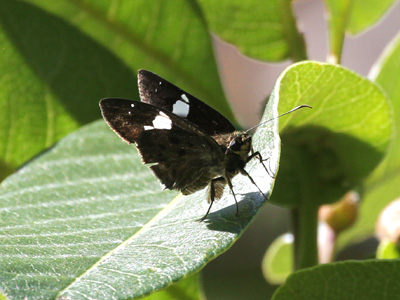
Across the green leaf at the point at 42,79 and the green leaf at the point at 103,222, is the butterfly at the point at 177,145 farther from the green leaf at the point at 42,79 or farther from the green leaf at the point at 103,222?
the green leaf at the point at 42,79

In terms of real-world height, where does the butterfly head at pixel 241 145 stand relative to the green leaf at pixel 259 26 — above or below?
below

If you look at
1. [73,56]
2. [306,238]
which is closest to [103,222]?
[306,238]

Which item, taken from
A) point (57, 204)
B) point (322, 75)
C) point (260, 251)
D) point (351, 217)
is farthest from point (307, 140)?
point (260, 251)

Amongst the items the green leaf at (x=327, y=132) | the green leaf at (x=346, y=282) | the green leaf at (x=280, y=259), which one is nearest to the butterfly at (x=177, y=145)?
the green leaf at (x=327, y=132)

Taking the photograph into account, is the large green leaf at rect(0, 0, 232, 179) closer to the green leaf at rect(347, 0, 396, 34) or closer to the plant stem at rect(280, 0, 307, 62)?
the plant stem at rect(280, 0, 307, 62)

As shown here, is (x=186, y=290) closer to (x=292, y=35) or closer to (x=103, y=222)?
(x=103, y=222)

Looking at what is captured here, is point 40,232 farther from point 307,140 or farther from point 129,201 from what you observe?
point 307,140

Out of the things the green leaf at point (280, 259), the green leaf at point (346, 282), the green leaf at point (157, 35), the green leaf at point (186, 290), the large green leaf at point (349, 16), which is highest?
the large green leaf at point (349, 16)
